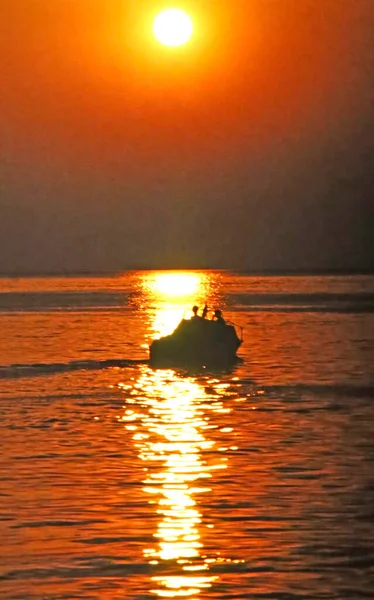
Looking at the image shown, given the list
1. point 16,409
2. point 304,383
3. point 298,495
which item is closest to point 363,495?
point 298,495

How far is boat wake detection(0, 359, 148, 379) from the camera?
46831 mm

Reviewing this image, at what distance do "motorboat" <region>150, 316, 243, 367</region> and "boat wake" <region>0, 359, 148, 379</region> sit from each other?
1.22m

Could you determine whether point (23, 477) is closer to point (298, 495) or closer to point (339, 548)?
point (298, 495)

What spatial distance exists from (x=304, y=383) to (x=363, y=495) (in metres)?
20.5

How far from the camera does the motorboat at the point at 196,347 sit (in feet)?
167

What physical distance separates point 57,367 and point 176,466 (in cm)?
2596

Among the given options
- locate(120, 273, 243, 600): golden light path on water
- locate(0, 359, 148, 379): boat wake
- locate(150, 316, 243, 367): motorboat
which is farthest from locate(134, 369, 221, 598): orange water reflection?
locate(150, 316, 243, 367): motorboat

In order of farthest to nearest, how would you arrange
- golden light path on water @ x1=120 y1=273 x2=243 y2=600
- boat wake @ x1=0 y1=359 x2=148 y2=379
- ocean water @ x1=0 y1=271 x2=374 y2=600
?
1. boat wake @ x1=0 y1=359 x2=148 y2=379
2. golden light path on water @ x1=120 y1=273 x2=243 y2=600
3. ocean water @ x1=0 y1=271 x2=374 y2=600

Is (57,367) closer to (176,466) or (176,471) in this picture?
(176,466)

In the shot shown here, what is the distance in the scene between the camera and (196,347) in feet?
169

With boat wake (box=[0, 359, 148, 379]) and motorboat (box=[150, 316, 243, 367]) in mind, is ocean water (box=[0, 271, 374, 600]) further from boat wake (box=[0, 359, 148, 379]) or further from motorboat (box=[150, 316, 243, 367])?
motorboat (box=[150, 316, 243, 367])

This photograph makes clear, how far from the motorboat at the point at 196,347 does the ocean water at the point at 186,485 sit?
3.62 meters

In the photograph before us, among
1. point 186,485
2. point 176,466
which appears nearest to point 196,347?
point 176,466

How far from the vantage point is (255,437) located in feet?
92.7
